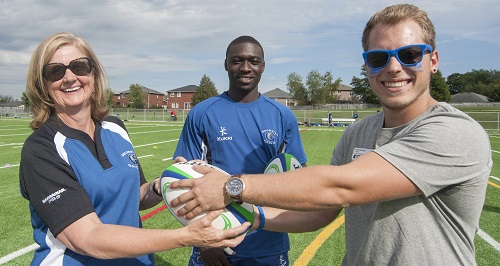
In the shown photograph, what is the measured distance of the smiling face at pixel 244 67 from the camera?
11.7 ft

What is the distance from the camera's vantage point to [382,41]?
195 cm

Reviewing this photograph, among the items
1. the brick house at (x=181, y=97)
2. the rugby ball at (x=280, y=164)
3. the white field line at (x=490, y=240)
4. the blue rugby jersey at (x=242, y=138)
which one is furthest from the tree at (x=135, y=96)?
the rugby ball at (x=280, y=164)

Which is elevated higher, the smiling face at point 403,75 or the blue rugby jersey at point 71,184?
the smiling face at point 403,75

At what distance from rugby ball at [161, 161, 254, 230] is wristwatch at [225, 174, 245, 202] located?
27 centimetres

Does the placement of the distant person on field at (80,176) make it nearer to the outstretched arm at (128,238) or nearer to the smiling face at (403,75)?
the outstretched arm at (128,238)

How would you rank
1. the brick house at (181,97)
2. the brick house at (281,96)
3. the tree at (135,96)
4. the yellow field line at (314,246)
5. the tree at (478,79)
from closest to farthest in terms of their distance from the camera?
the yellow field line at (314,246)
the tree at (135,96)
the brick house at (181,97)
the tree at (478,79)
the brick house at (281,96)

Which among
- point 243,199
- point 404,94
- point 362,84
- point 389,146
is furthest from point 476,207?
point 362,84

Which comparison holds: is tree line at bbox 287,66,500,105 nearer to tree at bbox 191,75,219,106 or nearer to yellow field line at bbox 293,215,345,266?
tree at bbox 191,75,219,106

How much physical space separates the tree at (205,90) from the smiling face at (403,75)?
67065 mm

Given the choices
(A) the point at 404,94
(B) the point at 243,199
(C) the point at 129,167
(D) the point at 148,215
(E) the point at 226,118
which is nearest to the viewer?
(B) the point at 243,199

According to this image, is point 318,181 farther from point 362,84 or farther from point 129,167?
point 362,84

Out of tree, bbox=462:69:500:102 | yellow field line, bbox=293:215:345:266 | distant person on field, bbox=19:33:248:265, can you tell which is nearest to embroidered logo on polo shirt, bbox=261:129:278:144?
distant person on field, bbox=19:33:248:265

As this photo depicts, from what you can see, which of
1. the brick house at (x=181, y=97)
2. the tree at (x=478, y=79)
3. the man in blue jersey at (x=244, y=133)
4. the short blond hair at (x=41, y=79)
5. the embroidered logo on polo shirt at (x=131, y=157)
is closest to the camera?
the short blond hair at (x=41, y=79)

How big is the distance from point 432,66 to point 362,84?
370 ft
